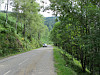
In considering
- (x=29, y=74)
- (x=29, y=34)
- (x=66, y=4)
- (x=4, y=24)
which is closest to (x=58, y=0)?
(x=66, y=4)

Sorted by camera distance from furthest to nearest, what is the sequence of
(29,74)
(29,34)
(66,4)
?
(29,34) < (29,74) < (66,4)

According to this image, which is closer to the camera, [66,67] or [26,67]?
[26,67]

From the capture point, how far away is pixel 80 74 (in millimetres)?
10688

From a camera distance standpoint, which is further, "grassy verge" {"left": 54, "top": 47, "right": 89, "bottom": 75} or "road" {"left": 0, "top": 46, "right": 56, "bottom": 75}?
"grassy verge" {"left": 54, "top": 47, "right": 89, "bottom": 75}

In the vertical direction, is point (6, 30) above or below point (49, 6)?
below

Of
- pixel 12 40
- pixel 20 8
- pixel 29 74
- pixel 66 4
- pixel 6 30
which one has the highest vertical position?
pixel 20 8

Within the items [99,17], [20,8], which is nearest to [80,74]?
[99,17]

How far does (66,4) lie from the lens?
19.8 ft

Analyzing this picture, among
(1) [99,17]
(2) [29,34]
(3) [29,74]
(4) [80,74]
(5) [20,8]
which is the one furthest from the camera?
(2) [29,34]

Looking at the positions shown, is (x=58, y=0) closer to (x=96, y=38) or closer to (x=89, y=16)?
(x=89, y=16)

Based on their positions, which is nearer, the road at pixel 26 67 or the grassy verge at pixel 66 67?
the road at pixel 26 67

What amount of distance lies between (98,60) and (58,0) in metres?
3.95

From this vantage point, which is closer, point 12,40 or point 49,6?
point 49,6

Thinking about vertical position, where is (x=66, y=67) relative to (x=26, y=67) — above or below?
below
